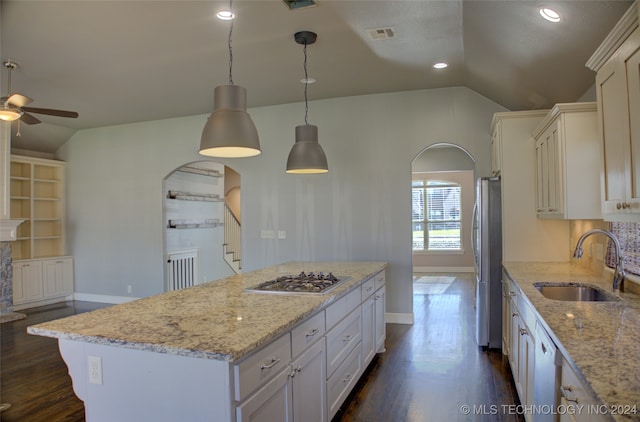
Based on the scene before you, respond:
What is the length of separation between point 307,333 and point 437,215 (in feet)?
29.3

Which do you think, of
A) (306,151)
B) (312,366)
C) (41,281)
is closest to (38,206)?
(41,281)

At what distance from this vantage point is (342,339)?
292 centimetres

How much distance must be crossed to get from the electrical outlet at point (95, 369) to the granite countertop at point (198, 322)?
12 centimetres

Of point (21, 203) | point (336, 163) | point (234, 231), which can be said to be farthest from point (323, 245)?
point (21, 203)

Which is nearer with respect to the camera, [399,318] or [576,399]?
[576,399]

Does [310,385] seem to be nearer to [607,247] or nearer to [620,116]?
[620,116]

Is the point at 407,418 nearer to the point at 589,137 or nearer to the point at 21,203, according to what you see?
the point at 589,137

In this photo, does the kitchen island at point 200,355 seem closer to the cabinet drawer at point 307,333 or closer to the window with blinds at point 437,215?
the cabinet drawer at point 307,333

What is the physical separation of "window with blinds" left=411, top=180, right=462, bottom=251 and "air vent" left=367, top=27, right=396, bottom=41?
718 cm

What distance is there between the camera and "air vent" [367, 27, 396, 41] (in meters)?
3.51

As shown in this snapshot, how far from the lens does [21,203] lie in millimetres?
7164

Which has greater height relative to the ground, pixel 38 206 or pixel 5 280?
pixel 38 206

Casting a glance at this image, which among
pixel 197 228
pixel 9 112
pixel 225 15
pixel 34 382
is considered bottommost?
pixel 34 382

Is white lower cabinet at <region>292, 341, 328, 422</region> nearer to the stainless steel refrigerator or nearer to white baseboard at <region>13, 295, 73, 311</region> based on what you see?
the stainless steel refrigerator
